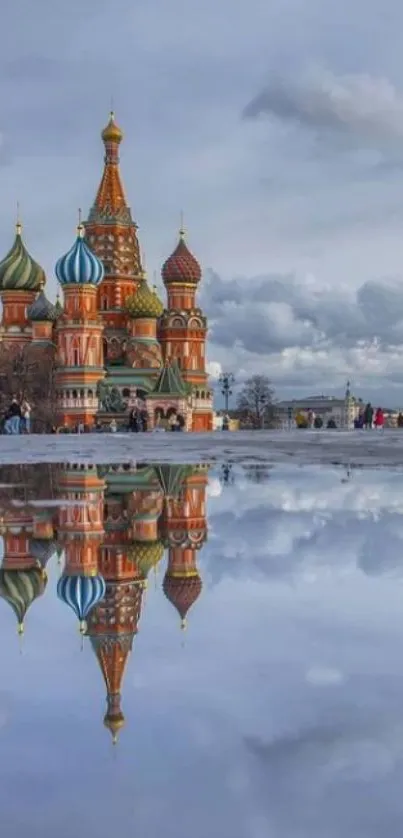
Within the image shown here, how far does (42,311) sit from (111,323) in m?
4.66

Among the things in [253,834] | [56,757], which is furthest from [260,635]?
[253,834]

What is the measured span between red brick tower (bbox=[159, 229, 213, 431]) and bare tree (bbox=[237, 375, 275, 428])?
2081 cm

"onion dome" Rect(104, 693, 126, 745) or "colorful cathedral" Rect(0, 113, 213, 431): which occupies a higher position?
"colorful cathedral" Rect(0, 113, 213, 431)

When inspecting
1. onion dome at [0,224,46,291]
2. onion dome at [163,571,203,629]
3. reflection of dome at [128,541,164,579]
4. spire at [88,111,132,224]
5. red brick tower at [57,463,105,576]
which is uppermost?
spire at [88,111,132,224]

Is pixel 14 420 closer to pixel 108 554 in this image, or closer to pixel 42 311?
pixel 108 554

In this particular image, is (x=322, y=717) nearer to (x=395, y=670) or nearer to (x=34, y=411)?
(x=395, y=670)

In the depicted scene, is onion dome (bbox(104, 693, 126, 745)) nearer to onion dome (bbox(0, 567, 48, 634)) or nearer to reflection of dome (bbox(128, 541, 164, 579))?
onion dome (bbox(0, 567, 48, 634))

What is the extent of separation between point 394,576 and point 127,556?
1.17 metres

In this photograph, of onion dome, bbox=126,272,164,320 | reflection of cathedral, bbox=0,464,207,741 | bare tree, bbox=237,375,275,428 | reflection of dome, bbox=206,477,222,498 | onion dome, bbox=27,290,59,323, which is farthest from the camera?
bare tree, bbox=237,375,275,428

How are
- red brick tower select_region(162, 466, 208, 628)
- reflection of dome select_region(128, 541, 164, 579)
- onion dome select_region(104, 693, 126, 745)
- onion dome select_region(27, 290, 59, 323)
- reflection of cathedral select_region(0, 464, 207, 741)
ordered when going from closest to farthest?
onion dome select_region(104, 693, 126, 745) < reflection of cathedral select_region(0, 464, 207, 741) < red brick tower select_region(162, 466, 208, 628) < reflection of dome select_region(128, 541, 164, 579) < onion dome select_region(27, 290, 59, 323)

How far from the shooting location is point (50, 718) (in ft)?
7.26

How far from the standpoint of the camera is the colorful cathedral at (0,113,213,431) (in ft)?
196

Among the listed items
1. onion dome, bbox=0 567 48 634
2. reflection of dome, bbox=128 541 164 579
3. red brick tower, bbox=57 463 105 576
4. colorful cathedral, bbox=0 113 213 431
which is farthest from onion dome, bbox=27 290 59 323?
onion dome, bbox=0 567 48 634

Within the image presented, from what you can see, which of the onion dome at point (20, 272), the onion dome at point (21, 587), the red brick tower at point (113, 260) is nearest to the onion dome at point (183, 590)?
the onion dome at point (21, 587)
